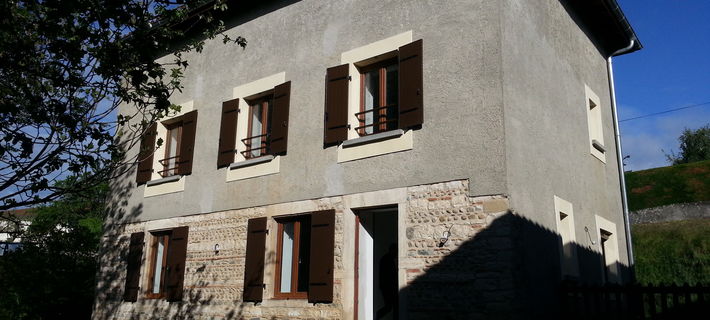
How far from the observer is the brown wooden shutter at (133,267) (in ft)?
37.1

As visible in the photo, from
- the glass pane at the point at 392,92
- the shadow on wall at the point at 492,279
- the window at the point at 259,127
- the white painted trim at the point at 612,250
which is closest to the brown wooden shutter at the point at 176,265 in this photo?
the window at the point at 259,127

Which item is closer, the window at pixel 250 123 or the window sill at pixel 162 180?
the window at pixel 250 123

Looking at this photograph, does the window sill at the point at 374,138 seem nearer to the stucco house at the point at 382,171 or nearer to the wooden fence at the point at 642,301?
the stucco house at the point at 382,171

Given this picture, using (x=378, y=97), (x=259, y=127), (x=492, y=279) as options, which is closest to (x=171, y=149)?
(x=259, y=127)

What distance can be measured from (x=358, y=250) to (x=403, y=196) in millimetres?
1081

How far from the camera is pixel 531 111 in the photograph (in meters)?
8.22

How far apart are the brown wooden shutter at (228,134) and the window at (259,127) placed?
23cm

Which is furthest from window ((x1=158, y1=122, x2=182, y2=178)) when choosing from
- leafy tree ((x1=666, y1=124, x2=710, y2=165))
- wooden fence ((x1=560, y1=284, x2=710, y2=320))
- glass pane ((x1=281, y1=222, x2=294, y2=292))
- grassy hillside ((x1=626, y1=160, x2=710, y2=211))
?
leafy tree ((x1=666, y1=124, x2=710, y2=165))

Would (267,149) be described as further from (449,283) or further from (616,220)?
(616,220)

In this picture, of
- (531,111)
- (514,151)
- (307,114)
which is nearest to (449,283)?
(514,151)

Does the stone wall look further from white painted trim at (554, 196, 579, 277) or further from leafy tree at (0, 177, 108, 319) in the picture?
leafy tree at (0, 177, 108, 319)

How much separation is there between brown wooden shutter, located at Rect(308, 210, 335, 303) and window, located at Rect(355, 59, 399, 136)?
4.60ft

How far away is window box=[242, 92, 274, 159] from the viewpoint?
1029cm

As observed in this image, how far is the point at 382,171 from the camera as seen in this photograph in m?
8.27
